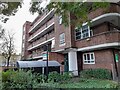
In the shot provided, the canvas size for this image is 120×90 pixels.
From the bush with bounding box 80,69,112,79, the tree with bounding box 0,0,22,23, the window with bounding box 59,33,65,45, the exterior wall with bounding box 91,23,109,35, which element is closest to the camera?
the tree with bounding box 0,0,22,23

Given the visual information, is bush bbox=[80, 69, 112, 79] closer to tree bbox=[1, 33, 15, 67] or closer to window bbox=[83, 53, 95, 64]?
window bbox=[83, 53, 95, 64]

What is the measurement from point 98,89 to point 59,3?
5.47m

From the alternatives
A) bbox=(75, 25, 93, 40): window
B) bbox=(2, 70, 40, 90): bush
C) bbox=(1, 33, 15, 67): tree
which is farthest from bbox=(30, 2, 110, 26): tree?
bbox=(1, 33, 15, 67): tree

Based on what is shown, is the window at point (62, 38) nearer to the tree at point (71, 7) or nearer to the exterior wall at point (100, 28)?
the exterior wall at point (100, 28)

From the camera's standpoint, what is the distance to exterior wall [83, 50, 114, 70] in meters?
14.2

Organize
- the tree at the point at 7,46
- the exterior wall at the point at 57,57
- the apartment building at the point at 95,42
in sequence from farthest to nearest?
the tree at the point at 7,46 → the exterior wall at the point at 57,57 → the apartment building at the point at 95,42

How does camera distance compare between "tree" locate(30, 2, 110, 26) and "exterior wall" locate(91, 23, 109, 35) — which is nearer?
"tree" locate(30, 2, 110, 26)

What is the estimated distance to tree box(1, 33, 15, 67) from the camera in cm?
3820

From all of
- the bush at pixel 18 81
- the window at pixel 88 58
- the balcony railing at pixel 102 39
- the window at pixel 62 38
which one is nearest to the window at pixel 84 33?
the balcony railing at pixel 102 39

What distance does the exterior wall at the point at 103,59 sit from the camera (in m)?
14.2

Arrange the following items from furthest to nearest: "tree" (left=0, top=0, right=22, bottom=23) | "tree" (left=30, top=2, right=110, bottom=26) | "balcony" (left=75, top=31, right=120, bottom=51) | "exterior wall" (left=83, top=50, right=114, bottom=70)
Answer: "exterior wall" (left=83, top=50, right=114, bottom=70) < "balcony" (left=75, top=31, right=120, bottom=51) < "tree" (left=0, top=0, right=22, bottom=23) < "tree" (left=30, top=2, right=110, bottom=26)

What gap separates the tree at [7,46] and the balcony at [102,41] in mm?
27505

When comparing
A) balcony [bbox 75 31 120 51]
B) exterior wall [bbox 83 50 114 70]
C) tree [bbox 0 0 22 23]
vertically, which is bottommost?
exterior wall [bbox 83 50 114 70]

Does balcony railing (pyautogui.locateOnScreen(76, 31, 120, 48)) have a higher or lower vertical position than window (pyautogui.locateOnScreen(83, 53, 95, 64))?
higher
